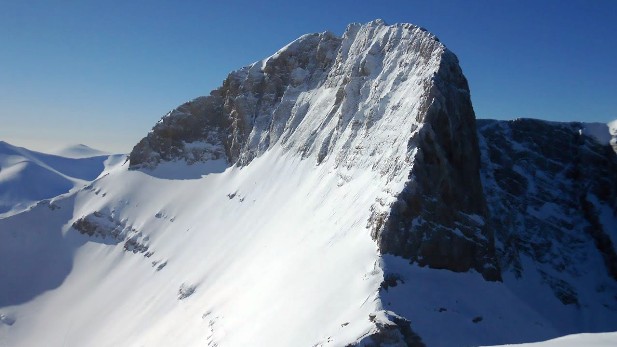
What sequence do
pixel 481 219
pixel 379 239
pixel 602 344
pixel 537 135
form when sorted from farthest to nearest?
pixel 537 135 < pixel 481 219 < pixel 379 239 < pixel 602 344

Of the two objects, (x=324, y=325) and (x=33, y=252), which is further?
(x=33, y=252)

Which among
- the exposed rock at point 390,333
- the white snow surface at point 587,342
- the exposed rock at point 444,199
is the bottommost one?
the exposed rock at point 390,333

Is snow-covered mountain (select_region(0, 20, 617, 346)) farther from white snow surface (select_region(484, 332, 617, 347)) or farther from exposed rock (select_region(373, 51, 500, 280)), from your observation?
white snow surface (select_region(484, 332, 617, 347))

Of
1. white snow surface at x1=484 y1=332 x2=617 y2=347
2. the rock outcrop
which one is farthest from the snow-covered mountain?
white snow surface at x1=484 y1=332 x2=617 y2=347

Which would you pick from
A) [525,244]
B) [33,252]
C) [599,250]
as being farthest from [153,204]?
[599,250]

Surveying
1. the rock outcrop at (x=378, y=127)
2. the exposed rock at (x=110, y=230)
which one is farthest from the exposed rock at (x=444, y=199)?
the exposed rock at (x=110, y=230)

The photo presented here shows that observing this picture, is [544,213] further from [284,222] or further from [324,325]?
[324,325]

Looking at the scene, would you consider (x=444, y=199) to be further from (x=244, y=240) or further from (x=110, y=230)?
(x=110, y=230)

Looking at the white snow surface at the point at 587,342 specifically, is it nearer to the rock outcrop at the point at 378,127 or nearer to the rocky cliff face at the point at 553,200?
the rock outcrop at the point at 378,127
